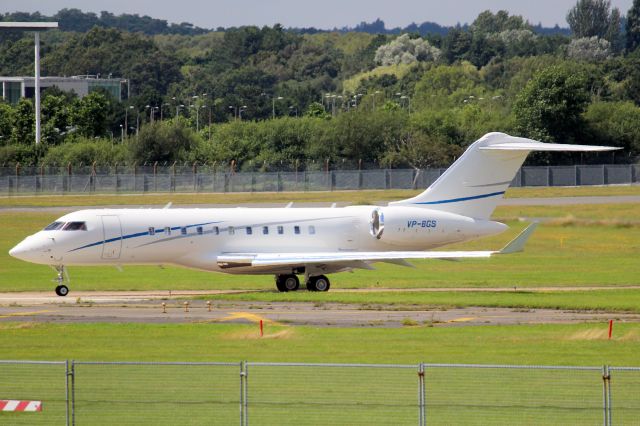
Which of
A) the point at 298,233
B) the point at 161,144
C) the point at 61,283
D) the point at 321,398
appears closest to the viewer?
the point at 321,398

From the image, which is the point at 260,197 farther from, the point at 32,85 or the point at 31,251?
the point at 32,85

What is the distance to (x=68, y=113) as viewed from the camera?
12412cm

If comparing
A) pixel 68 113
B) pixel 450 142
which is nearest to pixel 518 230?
pixel 450 142

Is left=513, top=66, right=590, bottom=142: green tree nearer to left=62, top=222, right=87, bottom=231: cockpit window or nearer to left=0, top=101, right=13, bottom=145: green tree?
left=0, top=101, right=13, bottom=145: green tree

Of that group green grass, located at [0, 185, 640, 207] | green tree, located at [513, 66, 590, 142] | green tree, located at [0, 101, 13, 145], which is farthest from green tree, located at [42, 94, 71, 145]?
green tree, located at [513, 66, 590, 142]

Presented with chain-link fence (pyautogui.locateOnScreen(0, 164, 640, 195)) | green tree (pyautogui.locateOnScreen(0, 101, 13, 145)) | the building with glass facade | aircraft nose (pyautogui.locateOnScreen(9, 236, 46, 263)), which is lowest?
aircraft nose (pyautogui.locateOnScreen(9, 236, 46, 263))

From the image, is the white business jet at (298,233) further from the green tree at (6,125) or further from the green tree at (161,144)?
the green tree at (6,125)

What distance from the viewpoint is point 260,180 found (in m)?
90.4

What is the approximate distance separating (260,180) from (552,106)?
28.1 metres

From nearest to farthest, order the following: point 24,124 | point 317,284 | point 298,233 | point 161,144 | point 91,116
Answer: point 317,284
point 298,233
point 161,144
point 24,124
point 91,116

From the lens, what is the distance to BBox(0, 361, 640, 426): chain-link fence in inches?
757

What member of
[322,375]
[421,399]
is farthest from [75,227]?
[421,399]

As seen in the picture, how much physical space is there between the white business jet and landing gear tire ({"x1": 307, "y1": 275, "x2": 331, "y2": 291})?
0.03 m

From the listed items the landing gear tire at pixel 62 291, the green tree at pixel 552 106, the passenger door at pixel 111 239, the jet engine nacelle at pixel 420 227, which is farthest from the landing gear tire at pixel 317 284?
the green tree at pixel 552 106
